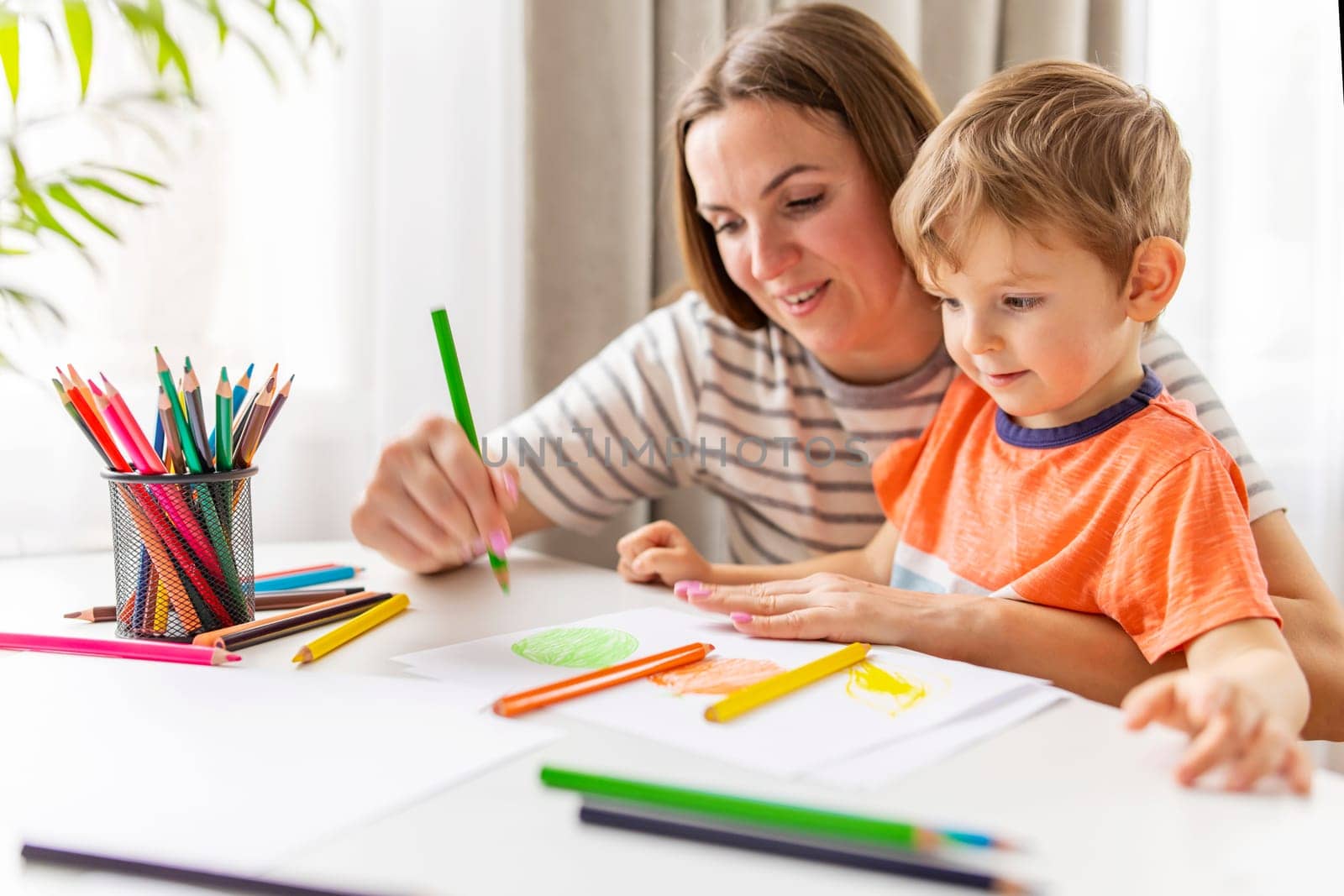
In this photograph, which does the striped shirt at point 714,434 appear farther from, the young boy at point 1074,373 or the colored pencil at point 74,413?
the colored pencil at point 74,413

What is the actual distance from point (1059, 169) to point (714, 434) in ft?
1.68

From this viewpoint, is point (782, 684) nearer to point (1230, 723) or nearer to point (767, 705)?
point (767, 705)

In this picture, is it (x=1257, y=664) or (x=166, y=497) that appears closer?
(x=1257, y=664)

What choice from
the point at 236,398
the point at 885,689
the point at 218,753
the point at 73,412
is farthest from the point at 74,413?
the point at 885,689

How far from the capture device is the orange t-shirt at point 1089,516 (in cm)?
66

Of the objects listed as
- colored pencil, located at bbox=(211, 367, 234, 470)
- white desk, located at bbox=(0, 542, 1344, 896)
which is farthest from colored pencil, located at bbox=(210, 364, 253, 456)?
white desk, located at bbox=(0, 542, 1344, 896)

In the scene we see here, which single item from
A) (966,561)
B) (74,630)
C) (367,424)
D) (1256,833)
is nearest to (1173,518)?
(966,561)

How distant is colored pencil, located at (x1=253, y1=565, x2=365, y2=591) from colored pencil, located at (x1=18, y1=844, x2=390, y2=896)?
0.47 meters

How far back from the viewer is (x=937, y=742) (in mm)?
525

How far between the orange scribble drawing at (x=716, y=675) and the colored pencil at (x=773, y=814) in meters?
0.15

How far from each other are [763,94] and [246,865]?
0.82 metres

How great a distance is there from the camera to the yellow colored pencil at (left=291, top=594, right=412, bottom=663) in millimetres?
677

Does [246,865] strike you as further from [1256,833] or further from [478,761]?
[1256,833]

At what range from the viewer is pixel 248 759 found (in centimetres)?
51
